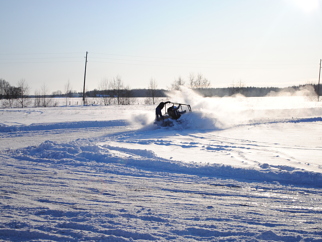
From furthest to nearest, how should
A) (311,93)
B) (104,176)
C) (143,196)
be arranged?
(311,93)
(104,176)
(143,196)

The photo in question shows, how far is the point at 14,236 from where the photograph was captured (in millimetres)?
3732

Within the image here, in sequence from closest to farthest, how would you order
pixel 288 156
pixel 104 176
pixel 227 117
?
1. pixel 104 176
2. pixel 288 156
3. pixel 227 117

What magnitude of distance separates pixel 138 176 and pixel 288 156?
5430 millimetres

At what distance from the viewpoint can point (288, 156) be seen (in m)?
9.20

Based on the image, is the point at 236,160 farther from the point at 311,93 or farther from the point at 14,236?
the point at 311,93

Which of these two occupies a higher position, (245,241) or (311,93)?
(311,93)

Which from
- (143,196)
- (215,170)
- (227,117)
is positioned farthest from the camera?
(227,117)

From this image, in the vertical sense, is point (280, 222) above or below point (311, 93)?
below

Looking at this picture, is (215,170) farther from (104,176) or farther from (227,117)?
(227,117)

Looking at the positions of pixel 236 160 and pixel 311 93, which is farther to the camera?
pixel 311 93

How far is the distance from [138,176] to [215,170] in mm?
2023

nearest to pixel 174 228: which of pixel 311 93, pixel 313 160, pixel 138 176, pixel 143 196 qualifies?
pixel 143 196

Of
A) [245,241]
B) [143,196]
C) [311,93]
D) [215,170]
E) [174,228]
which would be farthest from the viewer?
[311,93]

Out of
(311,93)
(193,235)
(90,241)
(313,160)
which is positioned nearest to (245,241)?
(193,235)
